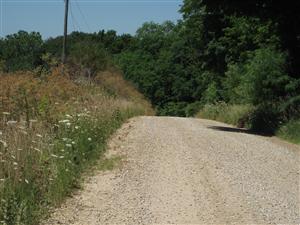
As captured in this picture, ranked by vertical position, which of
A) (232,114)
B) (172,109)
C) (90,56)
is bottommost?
(172,109)

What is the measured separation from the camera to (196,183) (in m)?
11.0

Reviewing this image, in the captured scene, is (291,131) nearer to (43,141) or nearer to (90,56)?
(43,141)

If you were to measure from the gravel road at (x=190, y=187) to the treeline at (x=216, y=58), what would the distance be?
19.0ft

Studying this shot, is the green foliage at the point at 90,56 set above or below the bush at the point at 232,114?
above

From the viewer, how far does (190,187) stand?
10648 millimetres

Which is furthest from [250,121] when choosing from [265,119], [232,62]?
[232,62]

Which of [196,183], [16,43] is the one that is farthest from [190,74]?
[196,183]

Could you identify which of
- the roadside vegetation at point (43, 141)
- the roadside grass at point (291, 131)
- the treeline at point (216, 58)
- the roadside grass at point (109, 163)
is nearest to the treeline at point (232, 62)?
the treeline at point (216, 58)

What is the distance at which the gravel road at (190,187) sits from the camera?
8.70 meters

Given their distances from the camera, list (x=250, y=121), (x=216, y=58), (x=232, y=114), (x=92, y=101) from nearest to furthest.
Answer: (x=92, y=101), (x=250, y=121), (x=232, y=114), (x=216, y=58)

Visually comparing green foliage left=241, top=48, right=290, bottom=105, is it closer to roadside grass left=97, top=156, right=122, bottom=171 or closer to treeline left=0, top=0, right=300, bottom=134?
treeline left=0, top=0, right=300, bottom=134

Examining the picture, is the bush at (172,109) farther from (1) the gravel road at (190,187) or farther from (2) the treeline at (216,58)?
(1) the gravel road at (190,187)

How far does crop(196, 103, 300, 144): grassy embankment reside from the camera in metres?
20.3

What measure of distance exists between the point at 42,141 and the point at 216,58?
41823 mm
